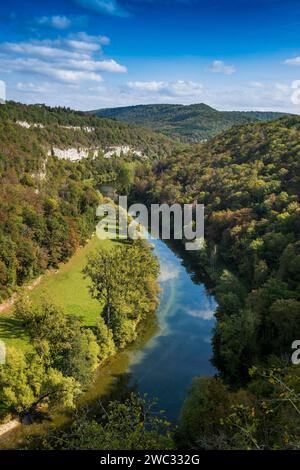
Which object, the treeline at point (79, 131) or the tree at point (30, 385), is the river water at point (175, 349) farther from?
the treeline at point (79, 131)

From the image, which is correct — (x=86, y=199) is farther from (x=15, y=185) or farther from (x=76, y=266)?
(x=76, y=266)

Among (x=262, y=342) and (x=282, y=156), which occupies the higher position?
(x=282, y=156)

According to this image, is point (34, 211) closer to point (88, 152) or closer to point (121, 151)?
point (88, 152)

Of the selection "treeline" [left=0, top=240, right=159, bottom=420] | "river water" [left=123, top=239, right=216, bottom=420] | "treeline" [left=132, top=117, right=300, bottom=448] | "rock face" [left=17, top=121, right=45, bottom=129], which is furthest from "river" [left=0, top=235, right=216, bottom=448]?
"rock face" [left=17, top=121, right=45, bottom=129]

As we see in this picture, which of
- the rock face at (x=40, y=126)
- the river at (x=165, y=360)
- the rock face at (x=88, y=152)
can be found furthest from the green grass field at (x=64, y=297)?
the rock face at (x=40, y=126)

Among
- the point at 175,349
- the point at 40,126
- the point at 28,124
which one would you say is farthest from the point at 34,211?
the point at 40,126

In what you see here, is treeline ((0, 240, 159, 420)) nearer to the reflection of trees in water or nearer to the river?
the river
